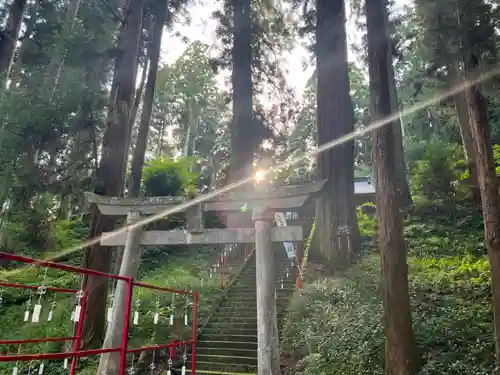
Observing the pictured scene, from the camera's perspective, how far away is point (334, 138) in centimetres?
991

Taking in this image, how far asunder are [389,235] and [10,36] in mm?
12422

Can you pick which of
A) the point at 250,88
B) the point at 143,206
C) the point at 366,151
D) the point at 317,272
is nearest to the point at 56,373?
the point at 143,206

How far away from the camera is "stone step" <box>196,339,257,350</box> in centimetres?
810

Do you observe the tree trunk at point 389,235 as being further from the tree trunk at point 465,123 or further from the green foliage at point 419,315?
the tree trunk at point 465,123

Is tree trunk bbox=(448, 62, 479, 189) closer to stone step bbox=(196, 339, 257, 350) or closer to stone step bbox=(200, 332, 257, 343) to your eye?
stone step bbox=(200, 332, 257, 343)

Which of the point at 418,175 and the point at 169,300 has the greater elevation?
the point at 418,175

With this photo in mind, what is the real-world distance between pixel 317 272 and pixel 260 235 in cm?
397

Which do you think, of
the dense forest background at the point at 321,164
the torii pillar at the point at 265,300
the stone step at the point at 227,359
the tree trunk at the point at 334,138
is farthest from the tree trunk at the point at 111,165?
the tree trunk at the point at 334,138

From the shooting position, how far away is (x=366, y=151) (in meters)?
29.3

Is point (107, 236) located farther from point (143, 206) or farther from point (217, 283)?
point (217, 283)

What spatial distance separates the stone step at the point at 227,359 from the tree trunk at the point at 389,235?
11.0ft

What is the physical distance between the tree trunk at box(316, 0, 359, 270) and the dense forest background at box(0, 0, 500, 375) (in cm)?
4

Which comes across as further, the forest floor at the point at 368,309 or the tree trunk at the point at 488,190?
the forest floor at the point at 368,309

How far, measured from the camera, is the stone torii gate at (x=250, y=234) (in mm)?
5734
